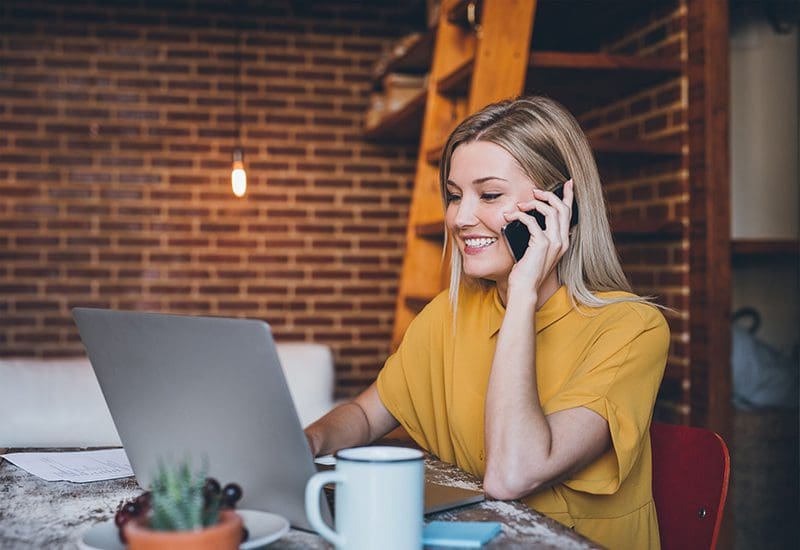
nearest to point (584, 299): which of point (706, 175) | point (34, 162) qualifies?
point (706, 175)

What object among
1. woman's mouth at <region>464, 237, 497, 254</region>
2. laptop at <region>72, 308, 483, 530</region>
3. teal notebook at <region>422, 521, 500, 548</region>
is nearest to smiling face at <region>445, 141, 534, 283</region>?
woman's mouth at <region>464, 237, 497, 254</region>

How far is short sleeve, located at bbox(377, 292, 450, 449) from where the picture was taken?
1.85 meters

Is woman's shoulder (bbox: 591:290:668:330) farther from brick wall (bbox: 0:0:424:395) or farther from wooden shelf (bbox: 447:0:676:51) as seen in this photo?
brick wall (bbox: 0:0:424:395)

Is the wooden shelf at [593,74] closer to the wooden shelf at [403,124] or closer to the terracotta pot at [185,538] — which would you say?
the wooden shelf at [403,124]

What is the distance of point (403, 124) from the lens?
4.13 m

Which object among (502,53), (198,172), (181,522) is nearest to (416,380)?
(181,522)

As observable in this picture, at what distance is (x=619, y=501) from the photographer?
1530 millimetres

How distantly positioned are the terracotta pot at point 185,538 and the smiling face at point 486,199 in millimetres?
909

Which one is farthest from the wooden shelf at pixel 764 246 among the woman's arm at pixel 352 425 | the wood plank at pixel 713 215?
the woman's arm at pixel 352 425

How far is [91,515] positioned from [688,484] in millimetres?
963

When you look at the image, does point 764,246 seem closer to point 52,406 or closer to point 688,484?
point 688,484

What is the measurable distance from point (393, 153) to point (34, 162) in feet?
5.75

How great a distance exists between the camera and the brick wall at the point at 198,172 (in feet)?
14.2

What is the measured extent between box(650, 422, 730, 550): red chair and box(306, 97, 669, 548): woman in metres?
0.04
